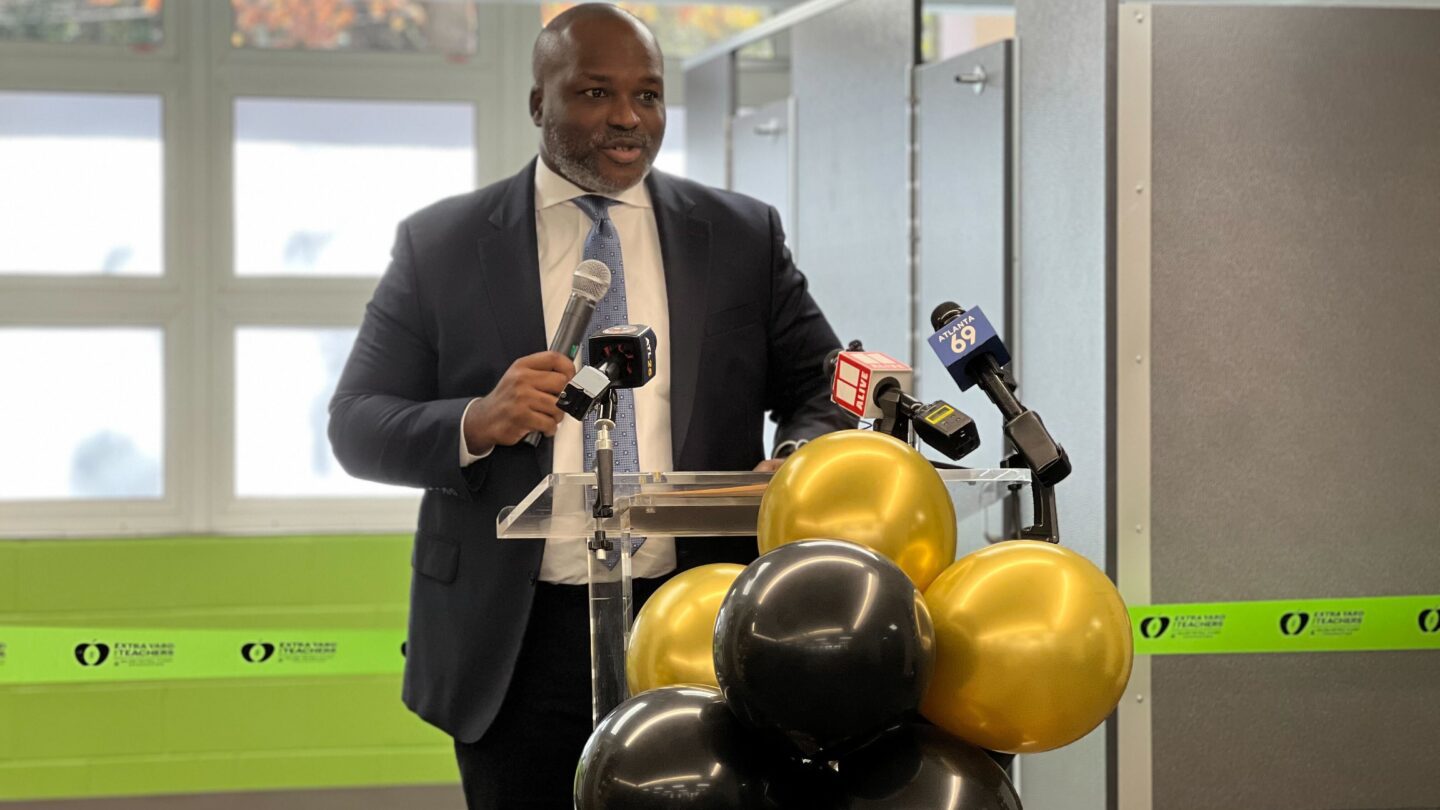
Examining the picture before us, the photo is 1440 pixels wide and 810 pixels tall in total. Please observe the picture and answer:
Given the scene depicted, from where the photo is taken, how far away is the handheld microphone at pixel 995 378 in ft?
5.23

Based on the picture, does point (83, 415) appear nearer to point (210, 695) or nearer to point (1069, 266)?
point (210, 695)

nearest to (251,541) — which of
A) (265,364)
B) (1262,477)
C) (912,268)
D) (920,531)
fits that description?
(265,364)

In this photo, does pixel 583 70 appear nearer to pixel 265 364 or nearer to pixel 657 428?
pixel 657 428

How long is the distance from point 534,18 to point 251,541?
184 cm

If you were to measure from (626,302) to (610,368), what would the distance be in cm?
56

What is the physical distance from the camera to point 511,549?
81.3 inches

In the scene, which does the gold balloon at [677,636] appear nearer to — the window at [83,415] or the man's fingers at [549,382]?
the man's fingers at [549,382]

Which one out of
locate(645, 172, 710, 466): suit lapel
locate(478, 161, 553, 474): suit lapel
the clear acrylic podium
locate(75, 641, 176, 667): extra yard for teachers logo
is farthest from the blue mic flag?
locate(75, 641, 176, 667): extra yard for teachers logo

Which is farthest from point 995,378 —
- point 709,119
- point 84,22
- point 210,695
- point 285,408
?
point 84,22

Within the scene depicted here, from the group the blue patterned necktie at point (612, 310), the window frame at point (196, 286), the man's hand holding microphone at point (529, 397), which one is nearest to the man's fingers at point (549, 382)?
the man's hand holding microphone at point (529, 397)

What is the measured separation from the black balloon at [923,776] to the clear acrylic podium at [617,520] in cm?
33

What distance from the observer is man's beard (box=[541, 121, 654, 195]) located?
2.14 meters

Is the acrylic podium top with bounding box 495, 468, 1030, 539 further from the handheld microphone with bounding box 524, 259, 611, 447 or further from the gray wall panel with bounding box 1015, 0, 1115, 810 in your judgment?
the gray wall panel with bounding box 1015, 0, 1115, 810

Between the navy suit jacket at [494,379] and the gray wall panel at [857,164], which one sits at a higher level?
the gray wall panel at [857,164]
